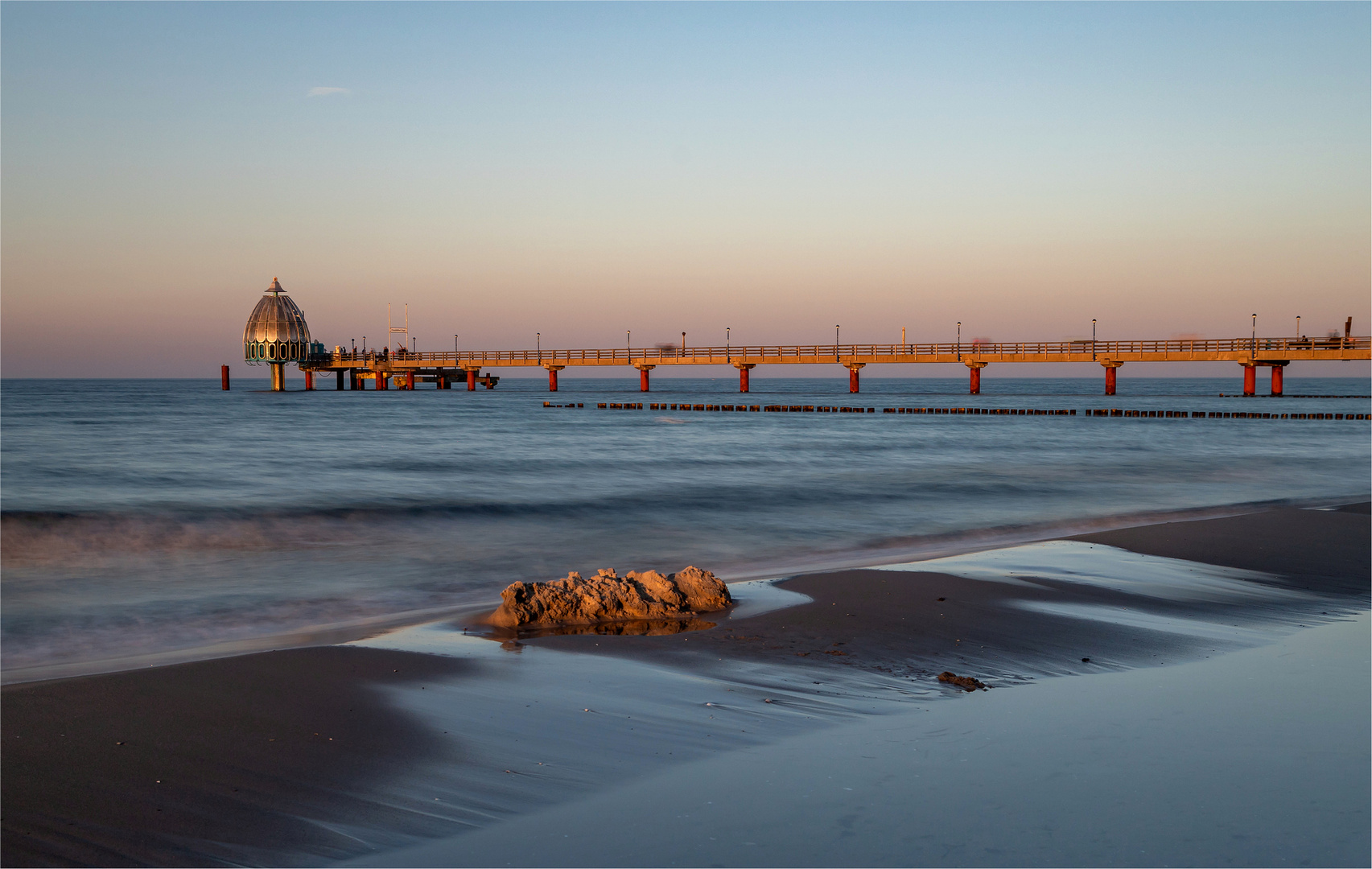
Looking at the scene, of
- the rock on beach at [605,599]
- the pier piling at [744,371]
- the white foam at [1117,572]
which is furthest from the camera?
the pier piling at [744,371]

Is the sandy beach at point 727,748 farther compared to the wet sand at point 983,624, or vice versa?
the wet sand at point 983,624

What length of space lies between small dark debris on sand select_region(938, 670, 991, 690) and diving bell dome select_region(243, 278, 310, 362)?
119m

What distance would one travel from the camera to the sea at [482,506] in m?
9.60

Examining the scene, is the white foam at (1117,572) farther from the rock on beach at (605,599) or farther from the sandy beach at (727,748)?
the rock on beach at (605,599)

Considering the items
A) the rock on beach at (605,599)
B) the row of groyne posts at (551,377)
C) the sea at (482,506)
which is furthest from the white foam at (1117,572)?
the row of groyne posts at (551,377)

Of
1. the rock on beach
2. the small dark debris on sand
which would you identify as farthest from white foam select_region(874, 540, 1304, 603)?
the small dark debris on sand

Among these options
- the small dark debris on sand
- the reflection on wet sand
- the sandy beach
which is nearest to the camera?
the sandy beach

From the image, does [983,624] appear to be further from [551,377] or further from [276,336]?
[276,336]

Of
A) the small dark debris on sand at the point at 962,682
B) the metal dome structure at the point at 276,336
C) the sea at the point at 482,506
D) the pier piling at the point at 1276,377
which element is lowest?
the sea at the point at 482,506

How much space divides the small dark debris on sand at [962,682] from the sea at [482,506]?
182 inches

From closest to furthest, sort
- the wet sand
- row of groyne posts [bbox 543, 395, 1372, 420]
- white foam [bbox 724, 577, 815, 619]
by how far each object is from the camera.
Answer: the wet sand < white foam [bbox 724, 577, 815, 619] < row of groyne posts [bbox 543, 395, 1372, 420]

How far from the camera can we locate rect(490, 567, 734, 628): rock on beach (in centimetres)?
767

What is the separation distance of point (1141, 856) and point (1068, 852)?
0.83ft

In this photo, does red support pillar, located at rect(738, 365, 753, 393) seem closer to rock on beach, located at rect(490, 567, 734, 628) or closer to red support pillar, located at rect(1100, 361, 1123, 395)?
red support pillar, located at rect(1100, 361, 1123, 395)
